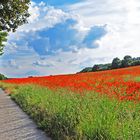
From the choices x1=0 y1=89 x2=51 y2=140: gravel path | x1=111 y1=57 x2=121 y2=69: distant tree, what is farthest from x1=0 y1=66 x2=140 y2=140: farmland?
x1=111 y1=57 x2=121 y2=69: distant tree

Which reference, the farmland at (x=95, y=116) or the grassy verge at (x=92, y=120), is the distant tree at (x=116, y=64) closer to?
the farmland at (x=95, y=116)

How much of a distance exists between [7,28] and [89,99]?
2174 centimetres

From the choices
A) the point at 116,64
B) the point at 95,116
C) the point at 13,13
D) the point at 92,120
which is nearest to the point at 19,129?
the point at 95,116

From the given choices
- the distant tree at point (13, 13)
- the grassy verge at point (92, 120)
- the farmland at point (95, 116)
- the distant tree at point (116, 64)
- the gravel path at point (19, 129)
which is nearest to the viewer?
the grassy verge at point (92, 120)

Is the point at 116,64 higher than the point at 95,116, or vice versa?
the point at 116,64

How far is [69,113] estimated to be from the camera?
478 inches

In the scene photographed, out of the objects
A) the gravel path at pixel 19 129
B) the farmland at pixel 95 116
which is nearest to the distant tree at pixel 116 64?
the gravel path at pixel 19 129

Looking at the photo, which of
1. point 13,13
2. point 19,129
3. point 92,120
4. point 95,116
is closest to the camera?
point 92,120

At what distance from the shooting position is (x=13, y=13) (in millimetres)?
32062

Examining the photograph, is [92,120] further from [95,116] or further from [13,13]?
[13,13]

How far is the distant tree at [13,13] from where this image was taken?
3114 centimetres

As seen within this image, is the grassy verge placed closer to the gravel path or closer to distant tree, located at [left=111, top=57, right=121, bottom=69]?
the gravel path

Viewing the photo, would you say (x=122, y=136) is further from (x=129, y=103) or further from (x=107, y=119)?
(x=129, y=103)

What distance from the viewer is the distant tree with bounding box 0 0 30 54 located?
3114cm
